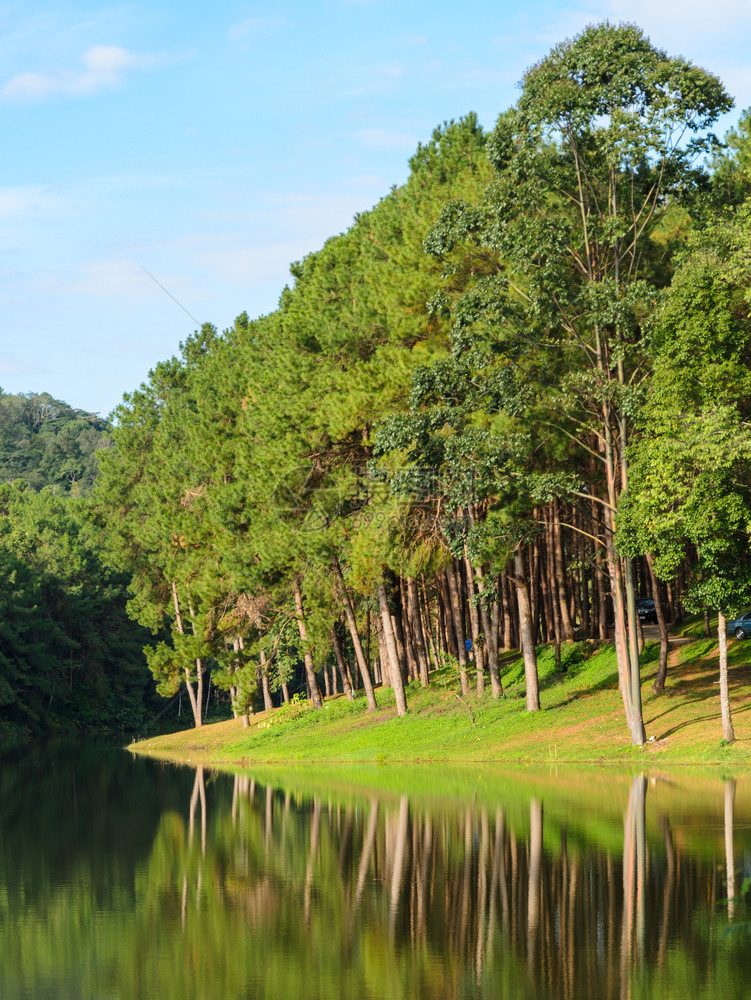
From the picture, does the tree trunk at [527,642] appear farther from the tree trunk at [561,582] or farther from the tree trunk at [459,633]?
the tree trunk at [459,633]

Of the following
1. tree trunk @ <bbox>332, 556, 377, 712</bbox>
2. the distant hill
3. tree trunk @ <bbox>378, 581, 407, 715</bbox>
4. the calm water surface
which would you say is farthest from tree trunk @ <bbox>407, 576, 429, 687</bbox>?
the distant hill

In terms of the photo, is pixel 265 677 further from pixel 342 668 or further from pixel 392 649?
pixel 392 649

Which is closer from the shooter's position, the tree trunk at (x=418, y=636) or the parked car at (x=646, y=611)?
the tree trunk at (x=418, y=636)

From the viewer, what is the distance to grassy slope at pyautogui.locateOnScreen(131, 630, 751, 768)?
101ft

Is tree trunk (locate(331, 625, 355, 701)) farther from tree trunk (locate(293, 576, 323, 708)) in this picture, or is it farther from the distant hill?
the distant hill

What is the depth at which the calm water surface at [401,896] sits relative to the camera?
421 inches

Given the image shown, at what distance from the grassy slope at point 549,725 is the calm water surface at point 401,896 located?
404 cm

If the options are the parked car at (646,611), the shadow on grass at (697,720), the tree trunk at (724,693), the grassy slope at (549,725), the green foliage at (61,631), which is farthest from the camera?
the green foliage at (61,631)

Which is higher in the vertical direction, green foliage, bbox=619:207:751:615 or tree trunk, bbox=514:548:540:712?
green foliage, bbox=619:207:751:615

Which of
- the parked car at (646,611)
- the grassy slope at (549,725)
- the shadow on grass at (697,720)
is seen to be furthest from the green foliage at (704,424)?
the parked car at (646,611)

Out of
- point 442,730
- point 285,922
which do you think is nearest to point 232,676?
point 442,730

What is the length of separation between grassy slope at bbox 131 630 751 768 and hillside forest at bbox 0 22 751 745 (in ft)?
3.46

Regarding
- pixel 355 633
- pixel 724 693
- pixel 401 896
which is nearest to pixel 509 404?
pixel 724 693

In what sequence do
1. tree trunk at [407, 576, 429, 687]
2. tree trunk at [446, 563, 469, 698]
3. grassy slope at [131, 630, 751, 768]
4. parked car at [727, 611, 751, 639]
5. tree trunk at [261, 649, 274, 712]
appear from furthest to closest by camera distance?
1. tree trunk at [261, 649, 274, 712]
2. tree trunk at [407, 576, 429, 687]
3. tree trunk at [446, 563, 469, 698]
4. parked car at [727, 611, 751, 639]
5. grassy slope at [131, 630, 751, 768]
